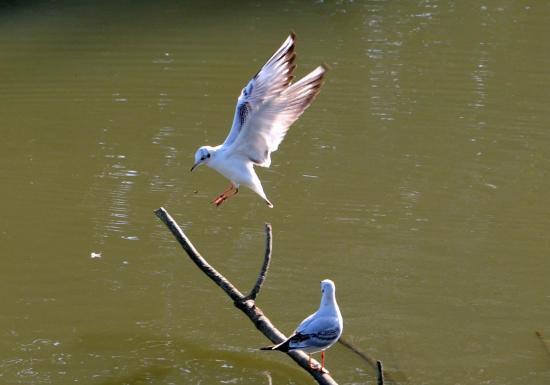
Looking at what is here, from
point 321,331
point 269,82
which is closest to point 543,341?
point 321,331

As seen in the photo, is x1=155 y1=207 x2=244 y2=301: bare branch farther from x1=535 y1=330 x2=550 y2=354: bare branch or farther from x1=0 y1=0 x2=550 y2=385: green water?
x1=535 y1=330 x2=550 y2=354: bare branch

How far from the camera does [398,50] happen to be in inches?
525

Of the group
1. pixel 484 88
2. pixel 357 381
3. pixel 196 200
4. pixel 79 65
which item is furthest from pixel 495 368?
pixel 79 65

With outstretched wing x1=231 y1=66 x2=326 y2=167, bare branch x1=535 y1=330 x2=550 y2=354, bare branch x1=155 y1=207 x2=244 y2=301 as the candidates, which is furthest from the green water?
outstretched wing x1=231 y1=66 x2=326 y2=167

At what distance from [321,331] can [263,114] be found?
164 centimetres

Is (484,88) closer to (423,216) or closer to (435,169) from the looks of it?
(435,169)

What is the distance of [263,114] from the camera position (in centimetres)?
676

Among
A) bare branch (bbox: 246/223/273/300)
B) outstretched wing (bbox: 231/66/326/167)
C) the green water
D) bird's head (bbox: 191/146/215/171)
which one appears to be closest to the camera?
bare branch (bbox: 246/223/273/300)

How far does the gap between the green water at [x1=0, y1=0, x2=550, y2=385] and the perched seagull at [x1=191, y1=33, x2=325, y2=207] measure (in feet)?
4.25

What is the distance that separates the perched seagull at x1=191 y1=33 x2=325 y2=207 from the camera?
6.52 metres

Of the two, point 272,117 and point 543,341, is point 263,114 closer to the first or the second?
point 272,117

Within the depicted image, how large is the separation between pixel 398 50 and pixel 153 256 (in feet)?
19.5

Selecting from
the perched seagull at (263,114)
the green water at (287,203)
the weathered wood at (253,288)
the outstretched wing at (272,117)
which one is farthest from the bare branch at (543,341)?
the outstretched wing at (272,117)

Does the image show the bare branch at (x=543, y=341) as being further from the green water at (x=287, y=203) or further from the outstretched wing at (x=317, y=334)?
the outstretched wing at (x=317, y=334)
